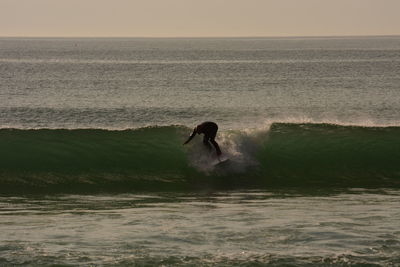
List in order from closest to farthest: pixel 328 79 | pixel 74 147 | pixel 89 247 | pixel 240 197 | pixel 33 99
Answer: pixel 89 247, pixel 240 197, pixel 74 147, pixel 33 99, pixel 328 79

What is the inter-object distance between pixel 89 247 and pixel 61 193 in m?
6.62

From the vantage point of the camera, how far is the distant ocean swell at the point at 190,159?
20844mm

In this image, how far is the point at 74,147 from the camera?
922 inches

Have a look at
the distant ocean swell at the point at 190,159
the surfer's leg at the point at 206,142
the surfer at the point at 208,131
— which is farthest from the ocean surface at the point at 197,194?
the surfer at the point at 208,131

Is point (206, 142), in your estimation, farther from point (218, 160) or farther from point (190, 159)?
point (190, 159)

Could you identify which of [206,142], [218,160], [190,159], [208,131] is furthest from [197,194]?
[190,159]

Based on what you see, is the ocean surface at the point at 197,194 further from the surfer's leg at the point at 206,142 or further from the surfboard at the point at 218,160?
the surfer's leg at the point at 206,142

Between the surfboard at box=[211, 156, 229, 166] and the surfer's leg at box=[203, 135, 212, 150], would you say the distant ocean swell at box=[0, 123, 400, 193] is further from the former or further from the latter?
the surfer's leg at box=[203, 135, 212, 150]

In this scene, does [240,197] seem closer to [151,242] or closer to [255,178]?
[255,178]

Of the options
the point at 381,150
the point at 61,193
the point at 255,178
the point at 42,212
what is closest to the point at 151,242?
the point at 42,212

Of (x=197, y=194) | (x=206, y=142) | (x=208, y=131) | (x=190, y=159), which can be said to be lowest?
(x=197, y=194)

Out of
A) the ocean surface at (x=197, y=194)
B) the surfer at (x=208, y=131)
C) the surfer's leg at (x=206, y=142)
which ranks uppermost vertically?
the surfer at (x=208, y=131)

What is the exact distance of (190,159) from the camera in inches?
869

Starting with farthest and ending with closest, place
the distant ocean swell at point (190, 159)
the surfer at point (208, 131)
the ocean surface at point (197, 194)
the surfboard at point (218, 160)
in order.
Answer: the surfboard at point (218, 160)
the distant ocean swell at point (190, 159)
the surfer at point (208, 131)
the ocean surface at point (197, 194)
